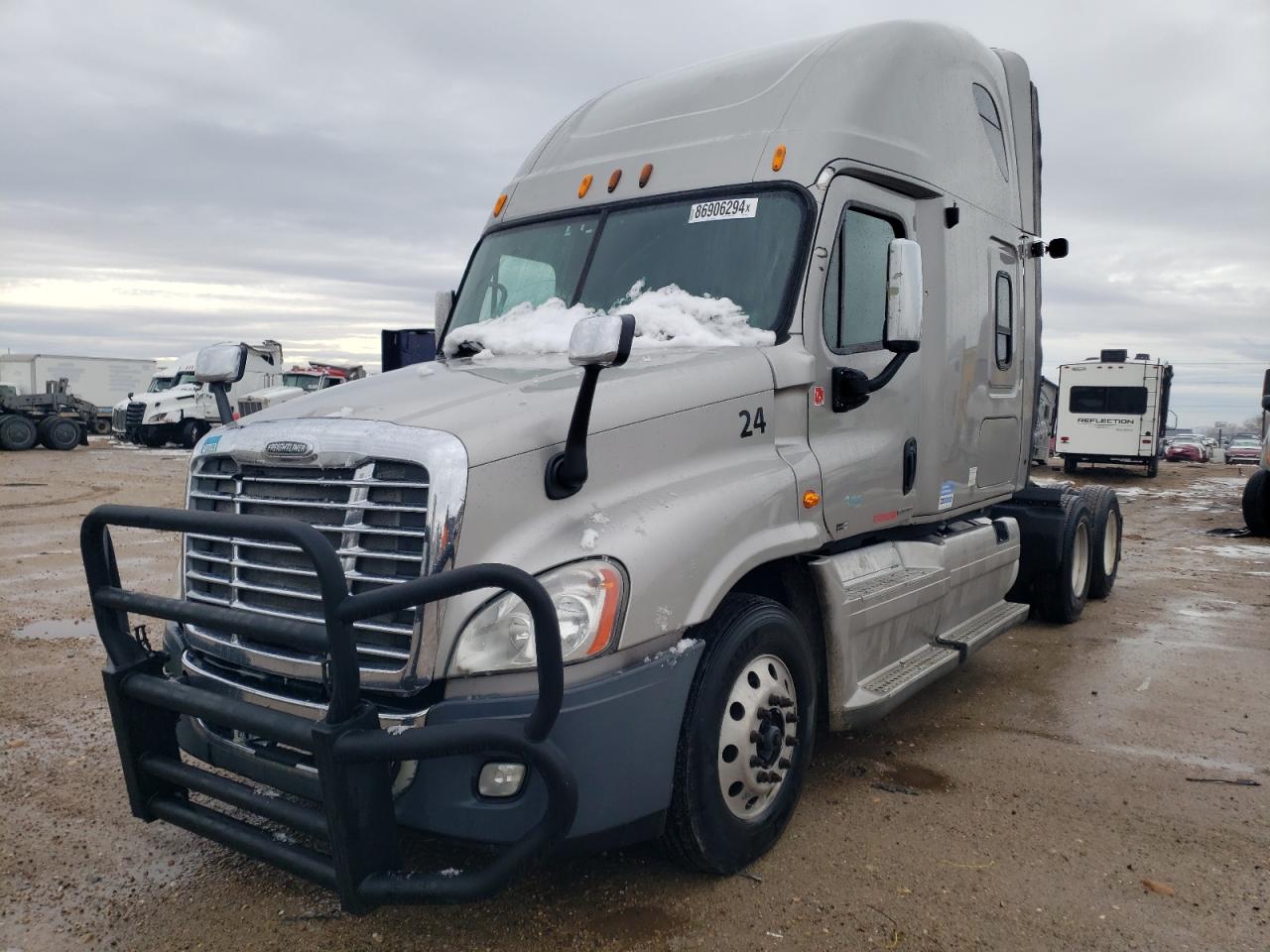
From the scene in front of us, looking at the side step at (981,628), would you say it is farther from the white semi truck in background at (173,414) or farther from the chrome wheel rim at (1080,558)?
the white semi truck in background at (173,414)

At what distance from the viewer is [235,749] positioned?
3279 mm

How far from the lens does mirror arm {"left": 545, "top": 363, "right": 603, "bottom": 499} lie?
10.1 ft

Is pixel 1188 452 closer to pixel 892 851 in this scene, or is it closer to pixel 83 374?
pixel 892 851

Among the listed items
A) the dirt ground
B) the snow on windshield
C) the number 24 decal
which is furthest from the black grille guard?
the snow on windshield

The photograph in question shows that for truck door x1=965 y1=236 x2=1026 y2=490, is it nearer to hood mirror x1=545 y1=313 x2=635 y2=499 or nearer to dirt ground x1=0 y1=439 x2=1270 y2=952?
dirt ground x1=0 y1=439 x2=1270 y2=952

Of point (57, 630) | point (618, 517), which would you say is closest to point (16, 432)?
point (57, 630)

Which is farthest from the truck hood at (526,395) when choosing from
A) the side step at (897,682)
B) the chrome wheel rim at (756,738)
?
the side step at (897,682)

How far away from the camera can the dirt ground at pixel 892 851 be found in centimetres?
327

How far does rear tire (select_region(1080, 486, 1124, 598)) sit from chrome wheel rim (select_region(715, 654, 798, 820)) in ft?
19.0

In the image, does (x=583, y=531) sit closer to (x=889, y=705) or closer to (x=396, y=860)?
(x=396, y=860)

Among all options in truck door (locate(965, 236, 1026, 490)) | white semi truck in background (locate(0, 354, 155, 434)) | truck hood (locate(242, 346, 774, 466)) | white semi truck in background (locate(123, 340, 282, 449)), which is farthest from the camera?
white semi truck in background (locate(0, 354, 155, 434))

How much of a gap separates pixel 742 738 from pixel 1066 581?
5.27 meters

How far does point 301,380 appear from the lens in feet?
111

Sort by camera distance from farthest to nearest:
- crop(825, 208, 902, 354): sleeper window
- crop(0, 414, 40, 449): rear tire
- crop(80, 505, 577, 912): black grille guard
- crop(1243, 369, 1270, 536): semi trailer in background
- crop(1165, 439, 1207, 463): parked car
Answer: crop(1165, 439, 1207, 463): parked car < crop(0, 414, 40, 449): rear tire < crop(1243, 369, 1270, 536): semi trailer in background < crop(825, 208, 902, 354): sleeper window < crop(80, 505, 577, 912): black grille guard
